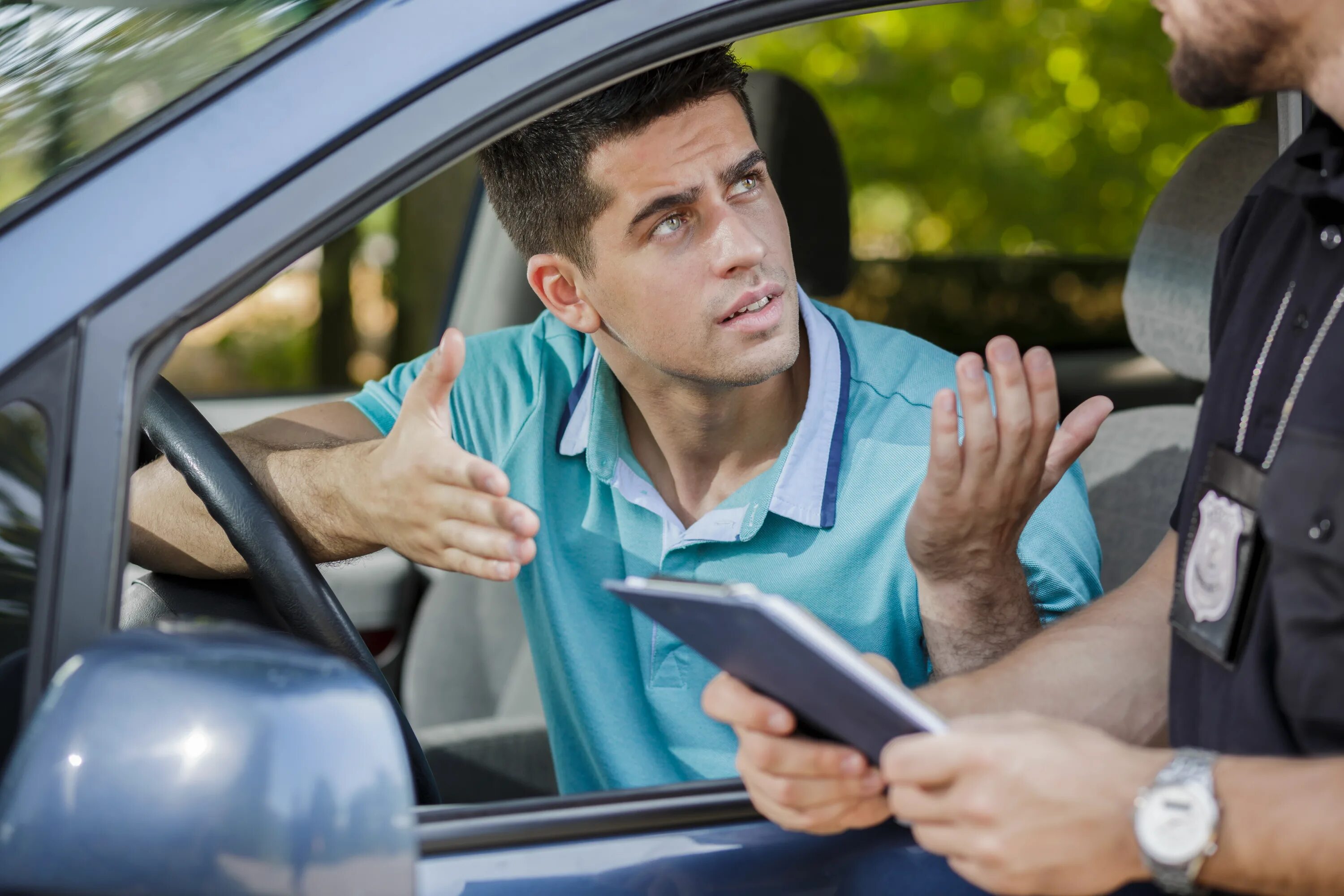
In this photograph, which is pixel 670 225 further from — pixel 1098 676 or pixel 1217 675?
Result: pixel 1217 675

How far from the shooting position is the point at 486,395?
2.02 meters

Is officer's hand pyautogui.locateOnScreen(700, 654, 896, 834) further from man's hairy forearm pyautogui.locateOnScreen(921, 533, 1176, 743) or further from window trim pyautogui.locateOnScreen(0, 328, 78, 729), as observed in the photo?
window trim pyautogui.locateOnScreen(0, 328, 78, 729)

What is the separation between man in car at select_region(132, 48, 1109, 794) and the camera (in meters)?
1.56

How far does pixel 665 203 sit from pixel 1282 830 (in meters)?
1.11

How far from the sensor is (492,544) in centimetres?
116

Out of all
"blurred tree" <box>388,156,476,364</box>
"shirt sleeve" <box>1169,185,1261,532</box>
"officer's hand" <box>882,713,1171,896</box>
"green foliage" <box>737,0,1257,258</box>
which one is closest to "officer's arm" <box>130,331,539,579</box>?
"officer's hand" <box>882,713,1171,896</box>

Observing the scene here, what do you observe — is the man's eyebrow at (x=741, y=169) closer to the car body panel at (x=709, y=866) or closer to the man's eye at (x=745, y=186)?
the man's eye at (x=745, y=186)

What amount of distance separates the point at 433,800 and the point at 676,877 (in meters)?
0.36

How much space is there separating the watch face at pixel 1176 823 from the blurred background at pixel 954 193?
2.36 meters

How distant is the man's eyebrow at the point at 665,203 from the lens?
1.77m

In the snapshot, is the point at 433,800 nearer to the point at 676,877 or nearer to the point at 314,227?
the point at 676,877

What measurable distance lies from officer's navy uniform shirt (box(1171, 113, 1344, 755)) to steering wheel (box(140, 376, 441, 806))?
73cm

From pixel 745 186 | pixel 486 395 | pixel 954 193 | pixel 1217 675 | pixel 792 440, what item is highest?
pixel 954 193

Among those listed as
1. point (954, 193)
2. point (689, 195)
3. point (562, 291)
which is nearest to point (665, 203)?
point (689, 195)
